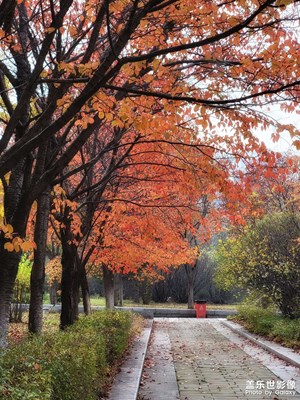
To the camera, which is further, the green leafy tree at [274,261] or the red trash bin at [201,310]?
the red trash bin at [201,310]

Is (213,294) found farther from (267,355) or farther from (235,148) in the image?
(235,148)

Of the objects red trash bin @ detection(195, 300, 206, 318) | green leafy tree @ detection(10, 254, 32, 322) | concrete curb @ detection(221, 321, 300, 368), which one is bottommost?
concrete curb @ detection(221, 321, 300, 368)

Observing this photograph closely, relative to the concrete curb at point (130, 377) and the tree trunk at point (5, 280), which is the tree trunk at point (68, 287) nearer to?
the concrete curb at point (130, 377)

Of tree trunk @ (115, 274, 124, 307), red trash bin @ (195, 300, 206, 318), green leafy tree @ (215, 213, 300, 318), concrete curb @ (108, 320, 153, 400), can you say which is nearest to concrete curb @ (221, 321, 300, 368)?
green leafy tree @ (215, 213, 300, 318)

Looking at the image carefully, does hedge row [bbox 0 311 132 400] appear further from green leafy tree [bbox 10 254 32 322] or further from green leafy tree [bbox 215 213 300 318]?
green leafy tree [bbox 10 254 32 322]

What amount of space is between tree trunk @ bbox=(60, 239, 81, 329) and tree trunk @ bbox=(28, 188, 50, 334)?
199 centimetres

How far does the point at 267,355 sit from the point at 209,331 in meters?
6.62

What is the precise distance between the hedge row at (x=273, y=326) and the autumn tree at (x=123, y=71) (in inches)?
251

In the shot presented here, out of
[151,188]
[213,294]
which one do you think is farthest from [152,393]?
[213,294]

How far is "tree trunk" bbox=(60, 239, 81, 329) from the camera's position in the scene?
11094 millimetres

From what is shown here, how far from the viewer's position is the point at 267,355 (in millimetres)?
11234

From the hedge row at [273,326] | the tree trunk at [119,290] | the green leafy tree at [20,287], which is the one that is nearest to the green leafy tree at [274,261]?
the hedge row at [273,326]

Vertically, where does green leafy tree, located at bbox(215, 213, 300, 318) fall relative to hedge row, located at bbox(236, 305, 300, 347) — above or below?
above

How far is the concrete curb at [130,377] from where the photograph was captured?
6656 mm
